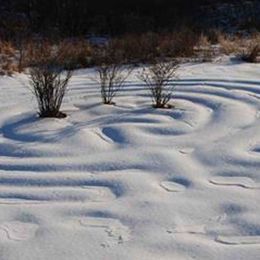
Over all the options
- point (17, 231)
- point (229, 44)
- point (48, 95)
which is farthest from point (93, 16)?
point (17, 231)

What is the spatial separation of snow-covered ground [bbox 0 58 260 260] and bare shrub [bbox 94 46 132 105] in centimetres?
13

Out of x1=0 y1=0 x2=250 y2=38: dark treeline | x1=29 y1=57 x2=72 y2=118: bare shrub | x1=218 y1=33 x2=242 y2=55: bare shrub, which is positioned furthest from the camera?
x1=0 y1=0 x2=250 y2=38: dark treeline

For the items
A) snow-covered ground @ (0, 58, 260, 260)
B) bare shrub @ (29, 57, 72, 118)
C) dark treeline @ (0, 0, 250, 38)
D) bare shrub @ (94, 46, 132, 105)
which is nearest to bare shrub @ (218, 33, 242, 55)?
bare shrub @ (94, 46, 132, 105)

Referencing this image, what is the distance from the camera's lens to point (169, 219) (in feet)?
11.3

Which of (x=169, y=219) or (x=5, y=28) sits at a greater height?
(x=5, y=28)

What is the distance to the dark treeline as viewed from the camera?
1209 cm

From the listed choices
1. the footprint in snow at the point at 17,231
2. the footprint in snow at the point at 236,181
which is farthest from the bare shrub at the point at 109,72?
the footprint in snow at the point at 17,231

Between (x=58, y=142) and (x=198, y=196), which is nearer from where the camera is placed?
(x=198, y=196)

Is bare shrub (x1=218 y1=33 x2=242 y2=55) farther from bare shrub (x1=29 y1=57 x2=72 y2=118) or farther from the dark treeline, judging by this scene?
bare shrub (x1=29 y1=57 x2=72 y2=118)

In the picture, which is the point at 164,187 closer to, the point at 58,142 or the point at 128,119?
the point at 58,142

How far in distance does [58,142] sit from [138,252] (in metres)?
1.81

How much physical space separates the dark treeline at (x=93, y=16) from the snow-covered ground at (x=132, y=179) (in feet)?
19.8

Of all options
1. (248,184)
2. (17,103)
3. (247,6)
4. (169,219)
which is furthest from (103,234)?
(247,6)

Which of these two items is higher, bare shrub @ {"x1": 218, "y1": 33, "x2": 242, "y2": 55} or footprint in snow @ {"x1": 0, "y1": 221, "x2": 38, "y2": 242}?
bare shrub @ {"x1": 218, "y1": 33, "x2": 242, "y2": 55}
